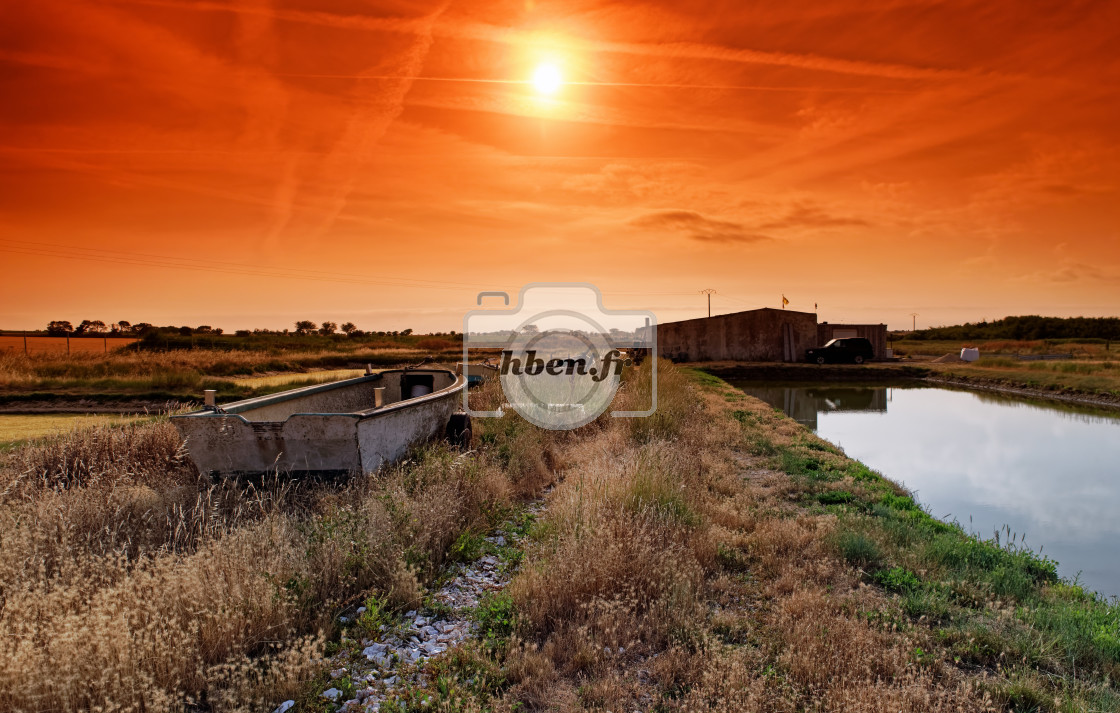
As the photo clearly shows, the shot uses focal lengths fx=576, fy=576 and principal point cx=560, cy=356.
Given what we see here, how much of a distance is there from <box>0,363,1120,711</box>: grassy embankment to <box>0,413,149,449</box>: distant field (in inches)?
156

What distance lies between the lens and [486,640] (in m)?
3.66

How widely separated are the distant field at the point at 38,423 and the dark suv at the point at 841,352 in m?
31.8

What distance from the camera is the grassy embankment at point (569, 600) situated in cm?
306

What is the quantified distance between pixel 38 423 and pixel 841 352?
3436 cm

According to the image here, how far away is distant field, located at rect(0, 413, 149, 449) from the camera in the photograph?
9852mm

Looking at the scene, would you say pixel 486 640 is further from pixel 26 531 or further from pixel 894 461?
pixel 894 461

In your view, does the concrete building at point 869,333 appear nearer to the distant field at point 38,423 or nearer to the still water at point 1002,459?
the still water at point 1002,459

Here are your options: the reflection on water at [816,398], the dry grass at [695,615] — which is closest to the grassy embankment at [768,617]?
the dry grass at [695,615]

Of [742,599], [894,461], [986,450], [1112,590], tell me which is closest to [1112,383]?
[986,450]

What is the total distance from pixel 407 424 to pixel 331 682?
428 centimetres

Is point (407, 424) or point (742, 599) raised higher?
point (407, 424)

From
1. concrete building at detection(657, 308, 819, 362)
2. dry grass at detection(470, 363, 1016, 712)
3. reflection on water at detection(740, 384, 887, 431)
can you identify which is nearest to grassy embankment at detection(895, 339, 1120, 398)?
reflection on water at detection(740, 384, 887, 431)

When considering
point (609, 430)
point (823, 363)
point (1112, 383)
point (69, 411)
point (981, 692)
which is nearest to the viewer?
point (981, 692)

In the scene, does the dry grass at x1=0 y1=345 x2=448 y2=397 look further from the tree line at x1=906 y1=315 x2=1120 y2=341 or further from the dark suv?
the tree line at x1=906 y1=315 x2=1120 y2=341
